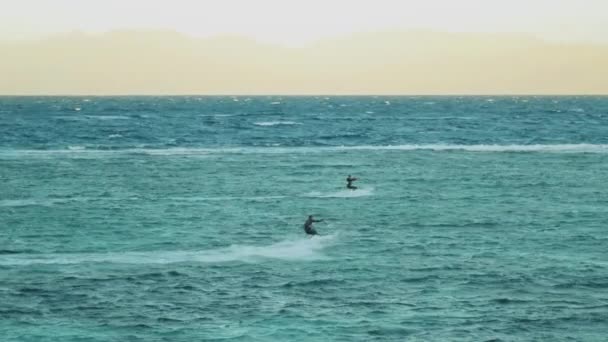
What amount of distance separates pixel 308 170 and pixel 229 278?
38461 millimetres

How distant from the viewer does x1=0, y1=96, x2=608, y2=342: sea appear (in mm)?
26234

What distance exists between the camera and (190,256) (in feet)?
116

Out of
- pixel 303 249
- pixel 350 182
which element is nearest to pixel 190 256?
pixel 303 249

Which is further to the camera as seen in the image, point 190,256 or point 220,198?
point 220,198

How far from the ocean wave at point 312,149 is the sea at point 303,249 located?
706 cm

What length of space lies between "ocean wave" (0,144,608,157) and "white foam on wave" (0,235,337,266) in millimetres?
49826

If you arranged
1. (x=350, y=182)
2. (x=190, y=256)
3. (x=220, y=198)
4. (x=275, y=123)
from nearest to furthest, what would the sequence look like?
(x=190, y=256) → (x=220, y=198) → (x=350, y=182) → (x=275, y=123)

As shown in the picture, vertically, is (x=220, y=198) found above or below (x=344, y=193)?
below

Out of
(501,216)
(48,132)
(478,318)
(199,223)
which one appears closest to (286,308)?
(478,318)

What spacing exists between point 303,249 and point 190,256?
14.2 ft

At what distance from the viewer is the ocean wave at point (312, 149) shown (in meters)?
86.8

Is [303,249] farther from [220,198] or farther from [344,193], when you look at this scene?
[344,193]

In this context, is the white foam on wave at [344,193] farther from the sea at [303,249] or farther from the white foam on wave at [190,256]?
the white foam on wave at [190,256]

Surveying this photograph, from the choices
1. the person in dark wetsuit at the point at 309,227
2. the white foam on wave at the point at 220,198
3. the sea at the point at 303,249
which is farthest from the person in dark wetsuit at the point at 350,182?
the person in dark wetsuit at the point at 309,227
